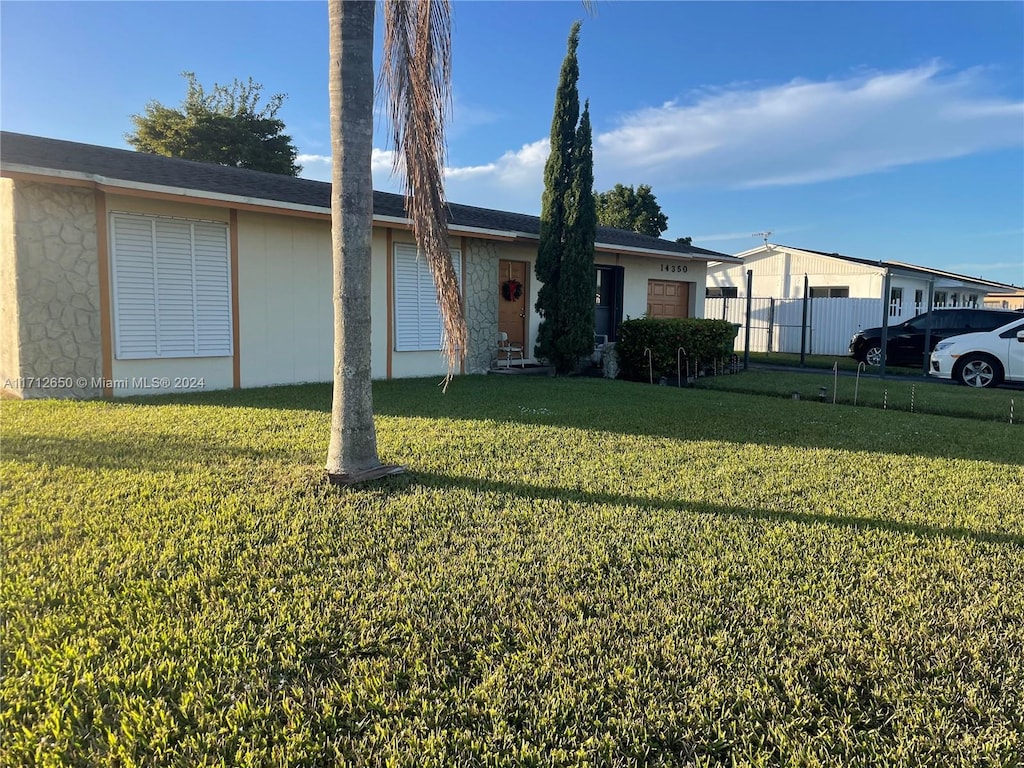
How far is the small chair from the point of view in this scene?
45.8ft

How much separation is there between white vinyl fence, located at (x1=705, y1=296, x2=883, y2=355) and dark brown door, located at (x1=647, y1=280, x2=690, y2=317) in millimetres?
2197

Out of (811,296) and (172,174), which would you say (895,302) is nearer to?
A: (811,296)

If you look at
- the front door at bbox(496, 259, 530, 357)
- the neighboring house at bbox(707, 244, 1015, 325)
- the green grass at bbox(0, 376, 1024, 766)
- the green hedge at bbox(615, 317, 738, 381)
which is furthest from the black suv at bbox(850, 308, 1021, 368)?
the green grass at bbox(0, 376, 1024, 766)

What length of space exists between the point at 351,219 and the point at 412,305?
743 centimetres

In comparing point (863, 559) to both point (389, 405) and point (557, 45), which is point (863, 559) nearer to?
point (389, 405)

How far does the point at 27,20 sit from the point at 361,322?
6.38 metres

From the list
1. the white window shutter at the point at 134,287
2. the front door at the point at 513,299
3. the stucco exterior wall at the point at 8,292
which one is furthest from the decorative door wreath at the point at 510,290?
the stucco exterior wall at the point at 8,292

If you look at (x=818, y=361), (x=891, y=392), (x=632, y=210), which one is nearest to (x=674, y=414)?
(x=891, y=392)

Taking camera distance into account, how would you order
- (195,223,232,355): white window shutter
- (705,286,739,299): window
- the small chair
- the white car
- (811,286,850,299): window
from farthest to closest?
(705,286,739,299): window, (811,286,850,299): window, the small chair, the white car, (195,223,232,355): white window shutter

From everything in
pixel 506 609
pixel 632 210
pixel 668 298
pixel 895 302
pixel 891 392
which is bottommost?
pixel 506 609

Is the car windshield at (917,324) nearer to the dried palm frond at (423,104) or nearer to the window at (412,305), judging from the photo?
the window at (412,305)

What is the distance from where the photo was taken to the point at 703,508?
15.0ft

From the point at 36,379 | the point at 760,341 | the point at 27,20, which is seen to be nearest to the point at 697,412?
the point at 36,379

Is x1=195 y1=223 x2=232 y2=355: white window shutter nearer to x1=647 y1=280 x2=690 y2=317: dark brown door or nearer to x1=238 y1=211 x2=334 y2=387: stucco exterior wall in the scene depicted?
x1=238 y1=211 x2=334 y2=387: stucco exterior wall
